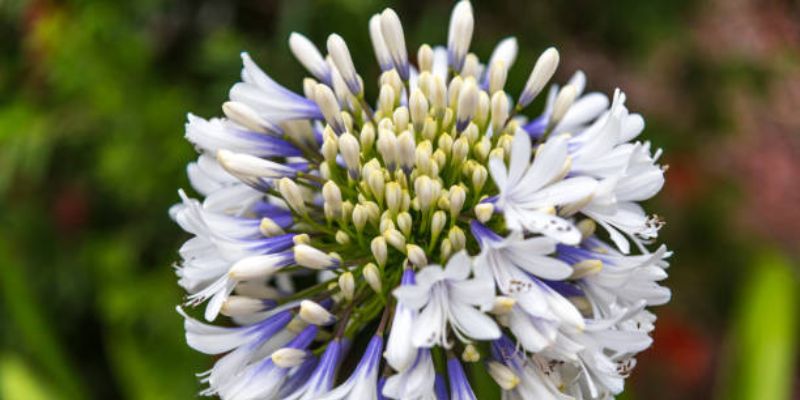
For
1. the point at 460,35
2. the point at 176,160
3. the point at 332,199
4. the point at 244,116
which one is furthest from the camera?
the point at 176,160

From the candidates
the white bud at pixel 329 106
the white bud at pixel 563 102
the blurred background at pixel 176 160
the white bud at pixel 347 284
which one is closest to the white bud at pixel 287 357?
the white bud at pixel 347 284

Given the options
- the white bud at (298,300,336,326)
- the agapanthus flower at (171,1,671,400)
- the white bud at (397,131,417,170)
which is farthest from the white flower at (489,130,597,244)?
A: the white bud at (298,300,336,326)

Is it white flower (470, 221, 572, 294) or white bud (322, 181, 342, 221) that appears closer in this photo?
white flower (470, 221, 572, 294)

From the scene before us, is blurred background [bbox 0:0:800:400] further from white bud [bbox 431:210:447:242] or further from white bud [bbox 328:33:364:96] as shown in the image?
white bud [bbox 431:210:447:242]

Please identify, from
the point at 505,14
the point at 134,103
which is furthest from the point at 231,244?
the point at 505,14

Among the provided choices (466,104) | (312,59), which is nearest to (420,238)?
(466,104)

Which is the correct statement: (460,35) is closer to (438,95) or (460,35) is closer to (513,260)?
(438,95)

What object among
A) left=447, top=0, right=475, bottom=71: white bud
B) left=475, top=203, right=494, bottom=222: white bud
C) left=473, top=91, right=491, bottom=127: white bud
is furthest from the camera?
left=447, top=0, right=475, bottom=71: white bud
